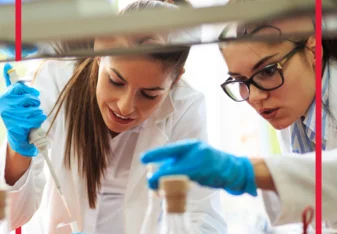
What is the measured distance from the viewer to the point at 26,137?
1.79 meters

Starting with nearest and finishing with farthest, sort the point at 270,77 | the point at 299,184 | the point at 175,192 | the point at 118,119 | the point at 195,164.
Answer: the point at 175,192 → the point at 195,164 → the point at 299,184 → the point at 270,77 → the point at 118,119

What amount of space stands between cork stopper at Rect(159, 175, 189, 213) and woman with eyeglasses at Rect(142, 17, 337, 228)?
0.31 m

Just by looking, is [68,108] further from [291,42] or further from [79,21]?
[291,42]

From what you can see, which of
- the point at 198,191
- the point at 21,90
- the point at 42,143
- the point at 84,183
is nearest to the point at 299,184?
the point at 198,191

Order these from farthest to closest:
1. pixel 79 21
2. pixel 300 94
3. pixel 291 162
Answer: pixel 79 21 < pixel 300 94 < pixel 291 162

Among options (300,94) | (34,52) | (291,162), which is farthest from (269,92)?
(34,52)

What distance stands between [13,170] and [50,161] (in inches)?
4.8

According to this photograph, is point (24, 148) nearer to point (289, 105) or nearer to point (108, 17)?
point (108, 17)

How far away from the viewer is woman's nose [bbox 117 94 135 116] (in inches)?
69.5

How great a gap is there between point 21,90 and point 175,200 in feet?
2.44

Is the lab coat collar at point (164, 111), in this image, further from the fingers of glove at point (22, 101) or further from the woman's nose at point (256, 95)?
the fingers of glove at point (22, 101)

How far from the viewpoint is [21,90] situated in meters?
1.81

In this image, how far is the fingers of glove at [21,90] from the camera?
5.92 ft

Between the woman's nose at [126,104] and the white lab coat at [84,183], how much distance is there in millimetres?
75
